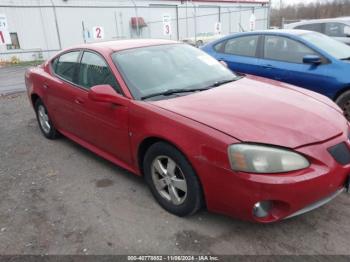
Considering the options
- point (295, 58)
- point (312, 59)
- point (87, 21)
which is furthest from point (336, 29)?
point (87, 21)

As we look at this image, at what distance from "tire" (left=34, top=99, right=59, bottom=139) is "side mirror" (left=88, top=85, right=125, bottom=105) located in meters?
1.97

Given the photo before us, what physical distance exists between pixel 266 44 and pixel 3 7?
1593 cm

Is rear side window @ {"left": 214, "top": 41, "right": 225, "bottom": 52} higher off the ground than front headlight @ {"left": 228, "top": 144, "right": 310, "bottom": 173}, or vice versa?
rear side window @ {"left": 214, "top": 41, "right": 225, "bottom": 52}

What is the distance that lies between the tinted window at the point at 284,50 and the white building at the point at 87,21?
800cm

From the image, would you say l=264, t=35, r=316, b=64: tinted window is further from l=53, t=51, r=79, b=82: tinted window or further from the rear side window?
l=53, t=51, r=79, b=82: tinted window

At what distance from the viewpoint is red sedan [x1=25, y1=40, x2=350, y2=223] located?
99.1 inches

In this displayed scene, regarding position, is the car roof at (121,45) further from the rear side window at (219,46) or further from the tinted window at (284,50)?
the rear side window at (219,46)

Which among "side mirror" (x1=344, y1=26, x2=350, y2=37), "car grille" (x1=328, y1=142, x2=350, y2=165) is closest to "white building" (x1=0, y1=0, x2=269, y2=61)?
"side mirror" (x1=344, y1=26, x2=350, y2=37)

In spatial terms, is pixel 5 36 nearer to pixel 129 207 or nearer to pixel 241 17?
pixel 129 207

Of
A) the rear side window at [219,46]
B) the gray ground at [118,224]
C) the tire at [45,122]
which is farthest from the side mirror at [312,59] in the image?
the tire at [45,122]

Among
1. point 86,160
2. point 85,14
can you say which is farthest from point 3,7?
point 86,160

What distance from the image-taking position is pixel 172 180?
3.07 meters

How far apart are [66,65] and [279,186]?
326 centimetres

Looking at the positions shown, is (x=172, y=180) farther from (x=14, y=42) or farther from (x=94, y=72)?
(x=14, y=42)
